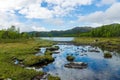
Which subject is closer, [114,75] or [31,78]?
[31,78]

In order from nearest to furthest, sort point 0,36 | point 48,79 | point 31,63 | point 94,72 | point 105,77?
point 48,79 → point 105,77 → point 94,72 → point 31,63 → point 0,36

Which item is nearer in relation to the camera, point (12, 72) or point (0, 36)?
point (12, 72)

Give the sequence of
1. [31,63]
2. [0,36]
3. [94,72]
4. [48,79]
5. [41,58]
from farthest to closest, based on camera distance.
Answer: [0,36] → [41,58] → [31,63] → [94,72] → [48,79]

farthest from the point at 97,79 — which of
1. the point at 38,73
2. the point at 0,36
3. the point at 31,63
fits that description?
the point at 0,36

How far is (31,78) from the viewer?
143 ft

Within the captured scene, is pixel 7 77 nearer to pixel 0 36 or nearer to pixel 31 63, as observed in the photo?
pixel 31 63

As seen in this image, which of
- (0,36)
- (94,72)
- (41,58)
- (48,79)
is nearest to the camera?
(48,79)

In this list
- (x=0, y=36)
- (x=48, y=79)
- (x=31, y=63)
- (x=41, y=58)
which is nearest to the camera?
(x=48, y=79)

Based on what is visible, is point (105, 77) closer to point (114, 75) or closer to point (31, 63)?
point (114, 75)

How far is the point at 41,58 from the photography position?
2591 inches

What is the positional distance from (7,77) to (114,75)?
2525cm

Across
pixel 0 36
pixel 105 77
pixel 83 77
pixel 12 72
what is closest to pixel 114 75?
pixel 105 77

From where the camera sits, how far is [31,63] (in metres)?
61.7

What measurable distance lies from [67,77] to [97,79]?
272 inches
